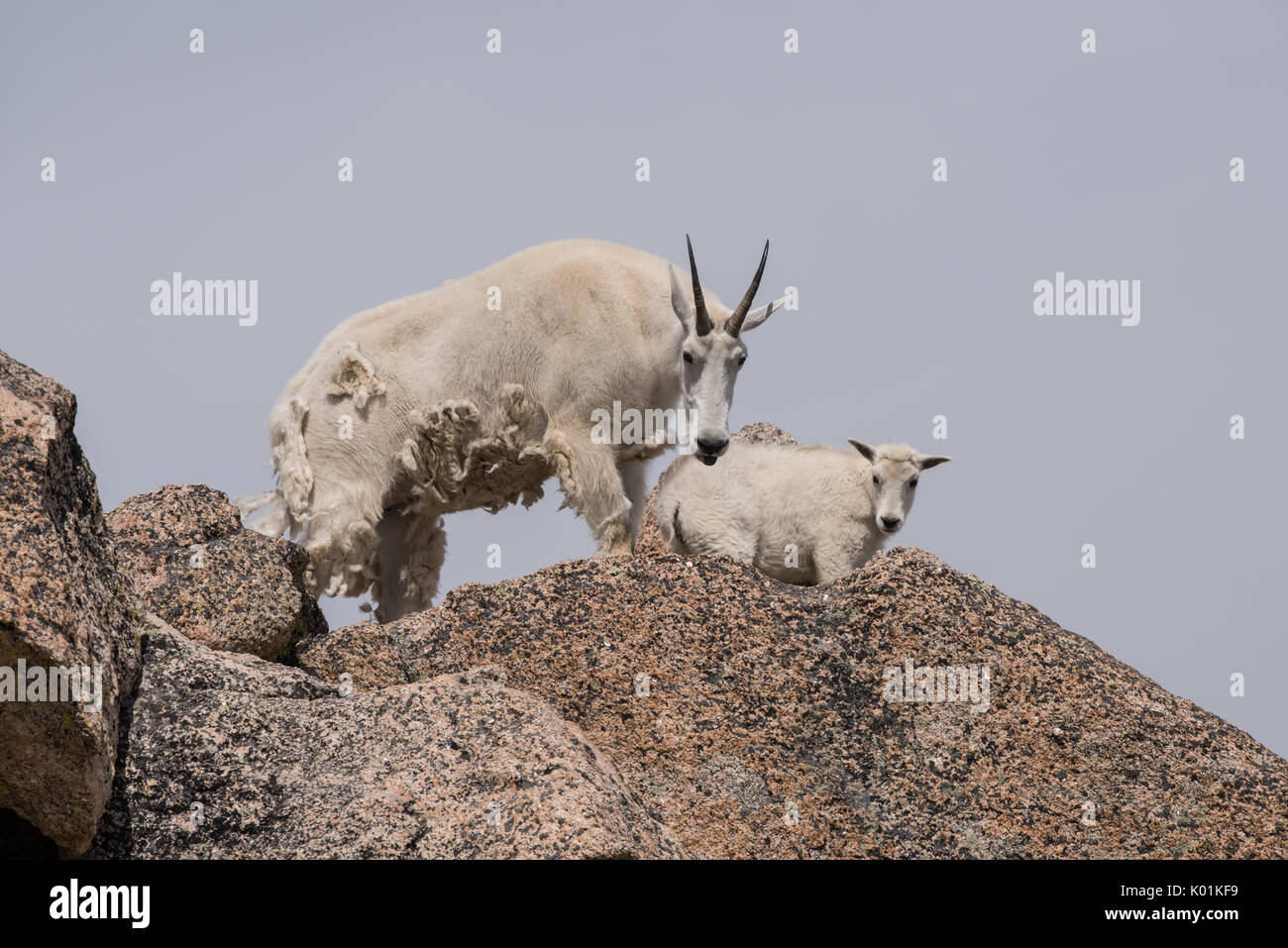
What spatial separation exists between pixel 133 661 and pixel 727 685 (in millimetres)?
2583

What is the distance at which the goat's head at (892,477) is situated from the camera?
387 inches

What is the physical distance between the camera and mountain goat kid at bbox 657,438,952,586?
386 inches

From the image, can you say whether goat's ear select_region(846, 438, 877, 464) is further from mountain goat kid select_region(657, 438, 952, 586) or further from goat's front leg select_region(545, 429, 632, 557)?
goat's front leg select_region(545, 429, 632, 557)

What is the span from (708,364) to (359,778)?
4807 mm

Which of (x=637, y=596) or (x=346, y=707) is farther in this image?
(x=637, y=596)

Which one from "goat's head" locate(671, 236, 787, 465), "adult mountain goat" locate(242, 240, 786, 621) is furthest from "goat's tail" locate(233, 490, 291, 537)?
"goat's head" locate(671, 236, 787, 465)

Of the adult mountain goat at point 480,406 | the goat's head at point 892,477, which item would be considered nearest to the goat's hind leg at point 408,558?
the adult mountain goat at point 480,406

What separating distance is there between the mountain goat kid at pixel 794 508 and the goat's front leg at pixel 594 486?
41cm

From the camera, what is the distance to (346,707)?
5453mm
